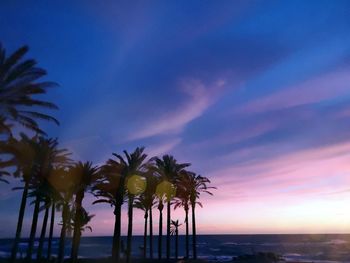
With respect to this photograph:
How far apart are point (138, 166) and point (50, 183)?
9253 millimetres

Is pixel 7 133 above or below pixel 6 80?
below

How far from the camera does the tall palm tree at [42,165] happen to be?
129 ft

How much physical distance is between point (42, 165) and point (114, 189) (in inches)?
310

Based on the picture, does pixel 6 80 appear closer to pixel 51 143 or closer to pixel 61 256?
pixel 51 143

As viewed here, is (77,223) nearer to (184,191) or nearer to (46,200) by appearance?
(46,200)

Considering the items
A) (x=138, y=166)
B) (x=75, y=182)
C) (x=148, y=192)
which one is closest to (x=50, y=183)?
(x=75, y=182)

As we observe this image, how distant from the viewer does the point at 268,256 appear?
71.4m

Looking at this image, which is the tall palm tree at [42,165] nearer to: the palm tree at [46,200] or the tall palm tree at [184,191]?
the palm tree at [46,200]

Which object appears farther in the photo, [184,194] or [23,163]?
[184,194]

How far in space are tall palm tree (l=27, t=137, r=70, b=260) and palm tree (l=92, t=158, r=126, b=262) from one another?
4.55 meters

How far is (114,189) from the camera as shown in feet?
141

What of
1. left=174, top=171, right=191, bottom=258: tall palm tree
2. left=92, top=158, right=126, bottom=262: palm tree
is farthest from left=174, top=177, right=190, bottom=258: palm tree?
left=92, top=158, right=126, bottom=262: palm tree

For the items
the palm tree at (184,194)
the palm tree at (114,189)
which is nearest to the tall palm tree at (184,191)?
the palm tree at (184,194)

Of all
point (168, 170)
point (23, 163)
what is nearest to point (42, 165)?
point (23, 163)
